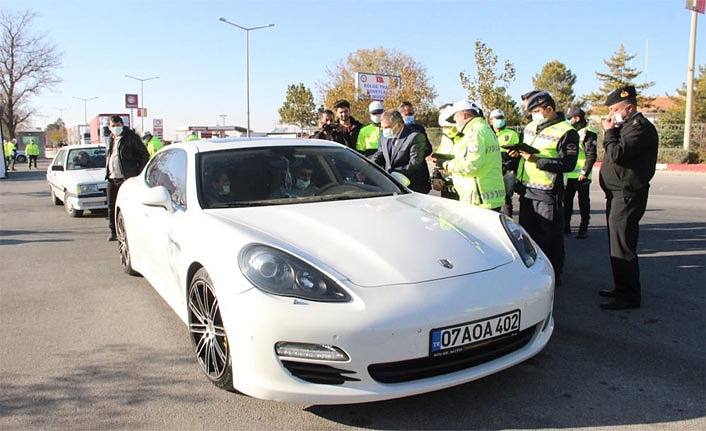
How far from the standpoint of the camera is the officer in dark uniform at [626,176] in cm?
428

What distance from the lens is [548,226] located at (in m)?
5.14

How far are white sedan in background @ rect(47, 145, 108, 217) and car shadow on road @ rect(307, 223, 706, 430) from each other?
28.2 ft

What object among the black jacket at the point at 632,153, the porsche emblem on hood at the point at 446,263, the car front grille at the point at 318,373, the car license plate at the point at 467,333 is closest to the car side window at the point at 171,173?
the car front grille at the point at 318,373

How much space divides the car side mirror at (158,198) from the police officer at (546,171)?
117 inches

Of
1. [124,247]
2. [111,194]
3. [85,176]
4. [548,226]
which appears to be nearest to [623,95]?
[548,226]

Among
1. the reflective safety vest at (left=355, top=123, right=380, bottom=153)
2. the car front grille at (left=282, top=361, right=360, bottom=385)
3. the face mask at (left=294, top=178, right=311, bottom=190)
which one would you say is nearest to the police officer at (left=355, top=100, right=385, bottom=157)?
the reflective safety vest at (left=355, top=123, right=380, bottom=153)

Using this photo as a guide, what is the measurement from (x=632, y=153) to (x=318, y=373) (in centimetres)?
303

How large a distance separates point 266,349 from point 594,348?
7.56 ft

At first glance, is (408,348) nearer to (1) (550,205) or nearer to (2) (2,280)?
(1) (550,205)

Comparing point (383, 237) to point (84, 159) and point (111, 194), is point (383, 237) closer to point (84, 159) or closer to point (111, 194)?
point (111, 194)

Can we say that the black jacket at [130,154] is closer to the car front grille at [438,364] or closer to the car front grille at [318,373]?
the car front grille at [318,373]

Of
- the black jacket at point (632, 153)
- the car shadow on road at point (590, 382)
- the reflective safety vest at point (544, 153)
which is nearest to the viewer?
the car shadow on road at point (590, 382)

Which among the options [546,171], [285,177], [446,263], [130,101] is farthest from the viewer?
[130,101]

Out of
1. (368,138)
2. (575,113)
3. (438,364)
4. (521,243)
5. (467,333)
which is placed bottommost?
(438,364)
